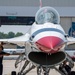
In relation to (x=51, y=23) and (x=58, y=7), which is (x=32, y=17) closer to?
(x=58, y=7)

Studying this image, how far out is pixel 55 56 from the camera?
28.7 ft

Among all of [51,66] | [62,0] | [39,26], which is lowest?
[62,0]

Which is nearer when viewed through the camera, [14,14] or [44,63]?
[44,63]

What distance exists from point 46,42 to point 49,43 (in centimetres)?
9

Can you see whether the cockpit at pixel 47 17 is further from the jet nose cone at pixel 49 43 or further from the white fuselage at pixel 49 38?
the jet nose cone at pixel 49 43

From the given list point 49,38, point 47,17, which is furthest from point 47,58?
point 47,17

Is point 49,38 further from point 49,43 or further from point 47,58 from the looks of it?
point 47,58

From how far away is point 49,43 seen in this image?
7742 millimetres

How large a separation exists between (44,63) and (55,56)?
1.09 feet

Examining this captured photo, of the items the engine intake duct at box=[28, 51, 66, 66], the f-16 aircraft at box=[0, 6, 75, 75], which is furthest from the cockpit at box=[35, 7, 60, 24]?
the engine intake duct at box=[28, 51, 66, 66]

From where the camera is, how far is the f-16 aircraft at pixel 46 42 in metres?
7.88

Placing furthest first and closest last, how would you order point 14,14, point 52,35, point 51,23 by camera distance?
point 14,14 < point 51,23 < point 52,35

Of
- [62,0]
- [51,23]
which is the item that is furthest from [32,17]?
[51,23]

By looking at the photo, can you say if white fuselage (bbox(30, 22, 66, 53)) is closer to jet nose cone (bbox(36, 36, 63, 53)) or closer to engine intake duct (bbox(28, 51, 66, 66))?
jet nose cone (bbox(36, 36, 63, 53))
